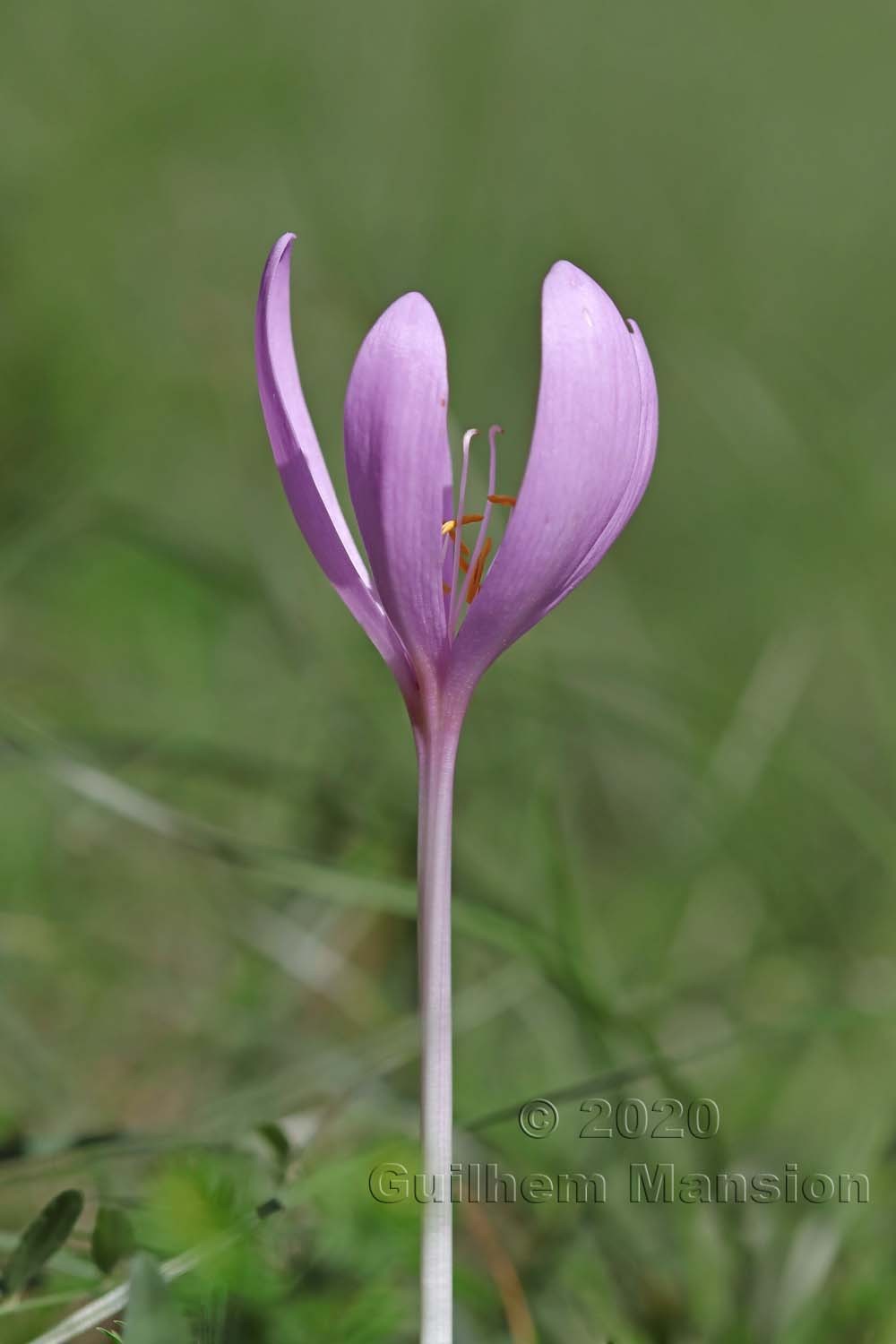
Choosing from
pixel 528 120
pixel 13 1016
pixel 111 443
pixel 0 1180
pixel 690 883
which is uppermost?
pixel 528 120

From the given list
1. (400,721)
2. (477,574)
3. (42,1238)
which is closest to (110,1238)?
(42,1238)

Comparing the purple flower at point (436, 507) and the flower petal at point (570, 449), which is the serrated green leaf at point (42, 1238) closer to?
the purple flower at point (436, 507)

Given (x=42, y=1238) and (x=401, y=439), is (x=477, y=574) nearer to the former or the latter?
(x=401, y=439)

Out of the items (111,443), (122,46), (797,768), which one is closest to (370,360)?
(797,768)

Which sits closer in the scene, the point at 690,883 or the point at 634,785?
the point at 690,883

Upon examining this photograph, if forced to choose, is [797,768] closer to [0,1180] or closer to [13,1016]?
[13,1016]

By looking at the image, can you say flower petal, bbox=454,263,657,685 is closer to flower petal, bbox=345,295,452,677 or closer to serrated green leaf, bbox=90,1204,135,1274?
flower petal, bbox=345,295,452,677

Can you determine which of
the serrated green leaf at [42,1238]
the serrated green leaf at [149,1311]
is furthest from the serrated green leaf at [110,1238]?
the serrated green leaf at [149,1311]
